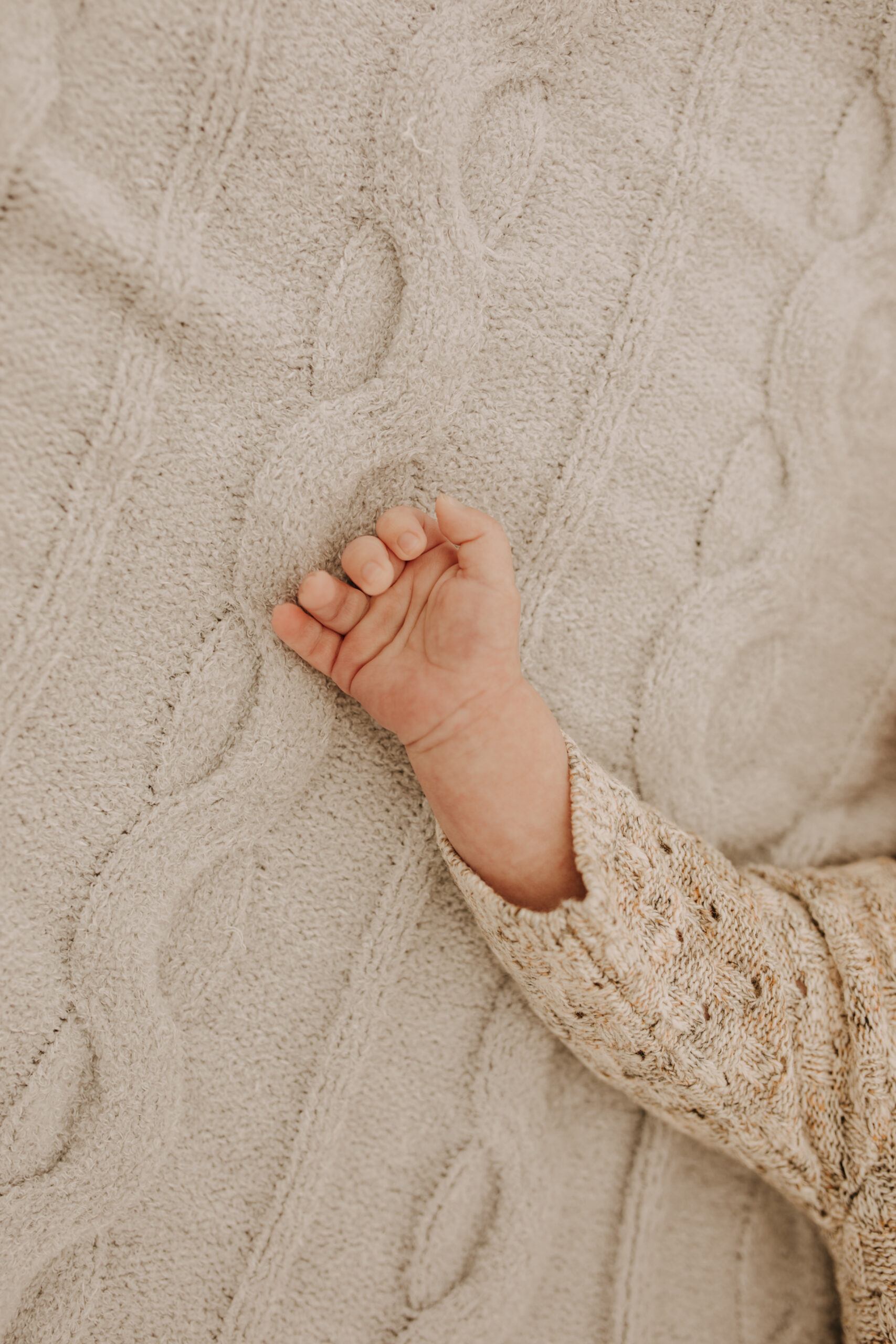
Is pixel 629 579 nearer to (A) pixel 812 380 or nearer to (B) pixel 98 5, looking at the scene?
(A) pixel 812 380

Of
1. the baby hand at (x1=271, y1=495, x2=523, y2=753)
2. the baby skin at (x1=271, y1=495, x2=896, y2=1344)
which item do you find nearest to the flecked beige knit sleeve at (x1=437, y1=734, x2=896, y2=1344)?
the baby skin at (x1=271, y1=495, x2=896, y2=1344)

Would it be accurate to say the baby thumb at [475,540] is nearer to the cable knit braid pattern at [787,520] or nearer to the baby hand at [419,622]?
the baby hand at [419,622]

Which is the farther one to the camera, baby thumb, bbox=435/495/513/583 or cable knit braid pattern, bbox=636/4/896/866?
cable knit braid pattern, bbox=636/4/896/866

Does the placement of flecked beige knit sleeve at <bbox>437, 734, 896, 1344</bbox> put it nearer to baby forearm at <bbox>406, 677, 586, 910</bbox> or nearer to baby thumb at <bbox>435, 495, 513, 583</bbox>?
baby forearm at <bbox>406, 677, 586, 910</bbox>

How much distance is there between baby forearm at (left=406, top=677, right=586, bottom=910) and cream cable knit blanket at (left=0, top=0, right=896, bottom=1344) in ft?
0.24

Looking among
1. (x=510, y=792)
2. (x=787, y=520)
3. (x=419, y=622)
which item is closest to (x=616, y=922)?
(x=510, y=792)

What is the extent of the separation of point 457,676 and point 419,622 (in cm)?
6

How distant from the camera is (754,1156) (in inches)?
27.0

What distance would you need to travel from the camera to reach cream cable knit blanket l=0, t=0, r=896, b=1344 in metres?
0.55

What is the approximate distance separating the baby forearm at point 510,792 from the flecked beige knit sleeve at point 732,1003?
0.07 ft

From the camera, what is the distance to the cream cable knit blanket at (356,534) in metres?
0.55

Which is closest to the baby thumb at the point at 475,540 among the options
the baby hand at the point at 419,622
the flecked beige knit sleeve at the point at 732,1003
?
the baby hand at the point at 419,622

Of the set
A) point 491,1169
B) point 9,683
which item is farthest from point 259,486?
point 491,1169

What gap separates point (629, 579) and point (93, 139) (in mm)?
502
